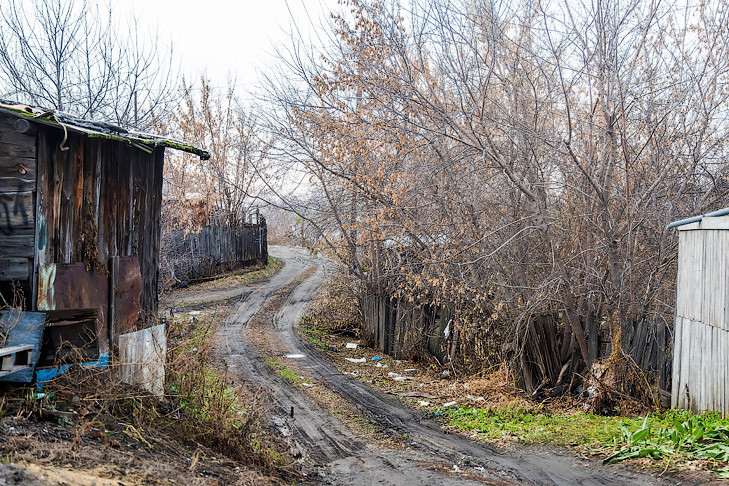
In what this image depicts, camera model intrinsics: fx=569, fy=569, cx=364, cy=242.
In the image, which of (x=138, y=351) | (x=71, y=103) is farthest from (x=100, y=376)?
(x=71, y=103)

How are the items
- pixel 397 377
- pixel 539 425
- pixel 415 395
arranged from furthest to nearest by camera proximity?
pixel 397 377 < pixel 415 395 < pixel 539 425

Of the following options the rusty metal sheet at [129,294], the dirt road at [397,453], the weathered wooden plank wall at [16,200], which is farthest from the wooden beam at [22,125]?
the dirt road at [397,453]

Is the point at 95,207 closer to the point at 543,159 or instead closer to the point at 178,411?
the point at 178,411

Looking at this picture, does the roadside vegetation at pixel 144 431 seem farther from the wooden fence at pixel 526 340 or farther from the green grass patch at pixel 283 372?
the wooden fence at pixel 526 340

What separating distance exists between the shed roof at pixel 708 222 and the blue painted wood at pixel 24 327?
7576mm

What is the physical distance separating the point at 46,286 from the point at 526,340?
25.9 ft

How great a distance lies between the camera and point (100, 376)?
6.02 m

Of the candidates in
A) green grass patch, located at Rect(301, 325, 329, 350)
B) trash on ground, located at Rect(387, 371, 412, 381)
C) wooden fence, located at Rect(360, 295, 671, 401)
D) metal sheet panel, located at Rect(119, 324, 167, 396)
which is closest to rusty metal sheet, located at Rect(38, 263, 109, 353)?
→ metal sheet panel, located at Rect(119, 324, 167, 396)

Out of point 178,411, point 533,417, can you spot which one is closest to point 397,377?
point 533,417

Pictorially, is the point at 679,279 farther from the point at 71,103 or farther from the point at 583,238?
the point at 71,103

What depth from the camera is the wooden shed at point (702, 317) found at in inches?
265

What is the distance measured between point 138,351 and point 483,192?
6463 mm

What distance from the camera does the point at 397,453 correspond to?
7176 millimetres

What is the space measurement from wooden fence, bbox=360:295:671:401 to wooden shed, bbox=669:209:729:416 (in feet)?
2.04
